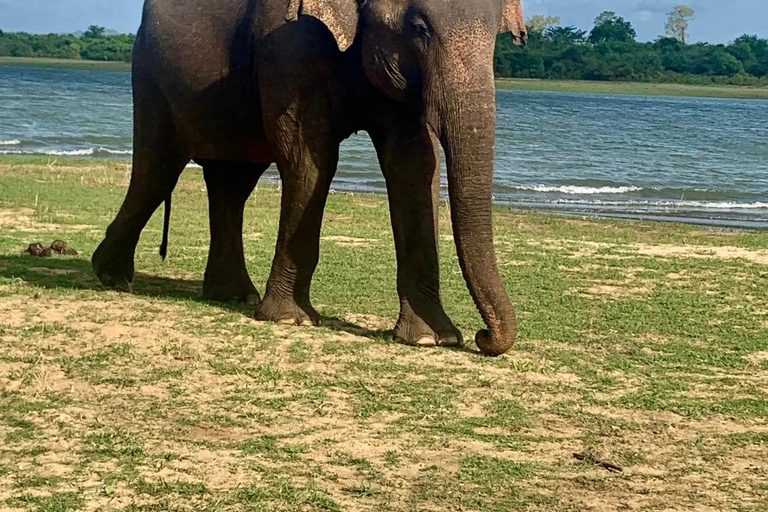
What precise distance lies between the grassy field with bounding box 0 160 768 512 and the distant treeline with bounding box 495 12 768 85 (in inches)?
3479

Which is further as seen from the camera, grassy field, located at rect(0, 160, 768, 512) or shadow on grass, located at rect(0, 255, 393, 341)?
shadow on grass, located at rect(0, 255, 393, 341)

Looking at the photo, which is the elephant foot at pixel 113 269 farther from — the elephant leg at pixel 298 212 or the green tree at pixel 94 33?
the green tree at pixel 94 33

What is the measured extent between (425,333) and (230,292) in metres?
2.15

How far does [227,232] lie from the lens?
9.89 m

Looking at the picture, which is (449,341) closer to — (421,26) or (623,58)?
(421,26)

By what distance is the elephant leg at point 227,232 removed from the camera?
9727mm

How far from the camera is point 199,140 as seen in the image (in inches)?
359

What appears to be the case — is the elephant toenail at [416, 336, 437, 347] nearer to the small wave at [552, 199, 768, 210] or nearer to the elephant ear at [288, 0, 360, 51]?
the elephant ear at [288, 0, 360, 51]

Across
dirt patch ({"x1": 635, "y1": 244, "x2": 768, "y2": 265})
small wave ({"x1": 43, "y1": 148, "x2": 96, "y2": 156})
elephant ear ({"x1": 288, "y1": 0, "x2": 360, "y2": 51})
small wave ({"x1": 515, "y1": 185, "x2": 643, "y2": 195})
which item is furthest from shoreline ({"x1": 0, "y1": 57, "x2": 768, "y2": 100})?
elephant ear ({"x1": 288, "y1": 0, "x2": 360, "y2": 51})

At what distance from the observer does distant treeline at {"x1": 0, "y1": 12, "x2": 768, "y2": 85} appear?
101 metres

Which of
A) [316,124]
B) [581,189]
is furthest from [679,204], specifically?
[316,124]

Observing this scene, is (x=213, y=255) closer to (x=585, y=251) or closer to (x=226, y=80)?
(x=226, y=80)

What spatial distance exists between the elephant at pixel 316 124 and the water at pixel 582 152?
12300mm

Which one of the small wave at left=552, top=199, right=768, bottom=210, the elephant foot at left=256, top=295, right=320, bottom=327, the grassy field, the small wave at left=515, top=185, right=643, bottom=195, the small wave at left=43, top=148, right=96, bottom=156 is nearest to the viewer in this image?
the grassy field
